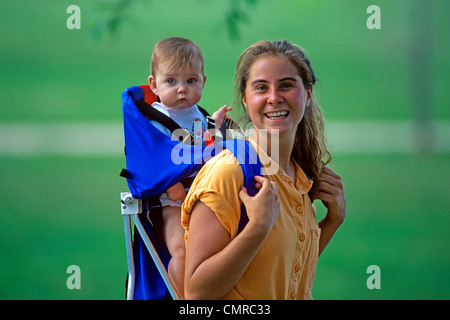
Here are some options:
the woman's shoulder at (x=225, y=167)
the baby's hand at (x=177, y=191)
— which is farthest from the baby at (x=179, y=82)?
the woman's shoulder at (x=225, y=167)

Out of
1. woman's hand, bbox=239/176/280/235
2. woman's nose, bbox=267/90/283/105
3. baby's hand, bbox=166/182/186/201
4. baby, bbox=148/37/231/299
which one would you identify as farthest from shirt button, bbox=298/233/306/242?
baby, bbox=148/37/231/299

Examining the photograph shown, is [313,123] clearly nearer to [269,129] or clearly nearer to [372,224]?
[269,129]

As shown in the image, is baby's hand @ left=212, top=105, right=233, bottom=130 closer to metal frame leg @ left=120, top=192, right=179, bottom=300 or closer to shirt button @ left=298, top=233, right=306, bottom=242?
metal frame leg @ left=120, top=192, right=179, bottom=300

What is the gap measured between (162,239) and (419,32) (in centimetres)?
1193

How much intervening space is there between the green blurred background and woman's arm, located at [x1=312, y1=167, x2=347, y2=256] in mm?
4567

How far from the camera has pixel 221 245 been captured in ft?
6.84

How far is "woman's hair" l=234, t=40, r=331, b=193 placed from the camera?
2.36 metres

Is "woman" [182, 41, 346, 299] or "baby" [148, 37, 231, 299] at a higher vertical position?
"baby" [148, 37, 231, 299]

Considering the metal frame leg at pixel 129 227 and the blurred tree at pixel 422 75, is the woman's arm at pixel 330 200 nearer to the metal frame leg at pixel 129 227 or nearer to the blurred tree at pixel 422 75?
the metal frame leg at pixel 129 227

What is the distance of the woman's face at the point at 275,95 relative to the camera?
2289mm

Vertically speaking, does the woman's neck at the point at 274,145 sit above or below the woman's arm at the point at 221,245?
above

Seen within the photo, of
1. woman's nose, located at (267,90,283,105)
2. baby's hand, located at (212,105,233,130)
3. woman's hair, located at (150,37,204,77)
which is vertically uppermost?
woman's hair, located at (150,37,204,77)

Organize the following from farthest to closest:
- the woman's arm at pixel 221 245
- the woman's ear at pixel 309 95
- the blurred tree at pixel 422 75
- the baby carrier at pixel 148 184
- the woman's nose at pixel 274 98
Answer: the blurred tree at pixel 422 75, the baby carrier at pixel 148 184, the woman's ear at pixel 309 95, the woman's nose at pixel 274 98, the woman's arm at pixel 221 245

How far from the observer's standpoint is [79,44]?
627 inches
